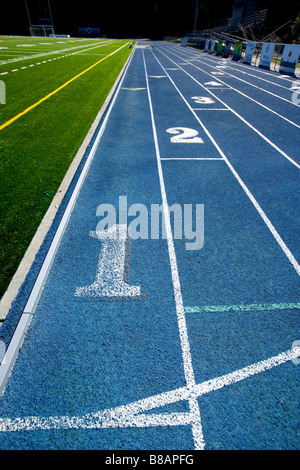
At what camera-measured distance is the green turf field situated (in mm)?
4848

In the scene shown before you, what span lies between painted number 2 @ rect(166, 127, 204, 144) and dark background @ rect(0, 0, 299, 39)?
81253 millimetres

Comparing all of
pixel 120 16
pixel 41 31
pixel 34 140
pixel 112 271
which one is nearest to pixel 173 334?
pixel 112 271

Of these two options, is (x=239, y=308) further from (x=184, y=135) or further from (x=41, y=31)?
(x=41, y=31)

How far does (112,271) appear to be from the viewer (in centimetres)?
422

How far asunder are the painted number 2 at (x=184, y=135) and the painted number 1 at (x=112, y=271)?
4963 millimetres

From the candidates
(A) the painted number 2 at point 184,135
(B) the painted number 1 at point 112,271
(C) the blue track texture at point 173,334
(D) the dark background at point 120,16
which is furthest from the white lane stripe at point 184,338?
(D) the dark background at point 120,16

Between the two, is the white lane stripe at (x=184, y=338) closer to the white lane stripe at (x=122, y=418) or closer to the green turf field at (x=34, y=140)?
the white lane stripe at (x=122, y=418)

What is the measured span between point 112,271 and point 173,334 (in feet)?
4.56

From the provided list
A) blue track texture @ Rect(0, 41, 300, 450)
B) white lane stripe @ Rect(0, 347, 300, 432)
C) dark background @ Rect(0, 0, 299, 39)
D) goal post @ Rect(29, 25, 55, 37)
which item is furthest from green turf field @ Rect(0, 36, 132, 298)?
dark background @ Rect(0, 0, 299, 39)

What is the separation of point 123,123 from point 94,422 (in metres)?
9.83

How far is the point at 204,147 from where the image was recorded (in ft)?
27.6

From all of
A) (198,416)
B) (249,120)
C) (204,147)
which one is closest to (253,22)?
(249,120)

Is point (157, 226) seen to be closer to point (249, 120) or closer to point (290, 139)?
point (290, 139)

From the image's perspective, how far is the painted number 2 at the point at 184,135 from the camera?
875 cm
